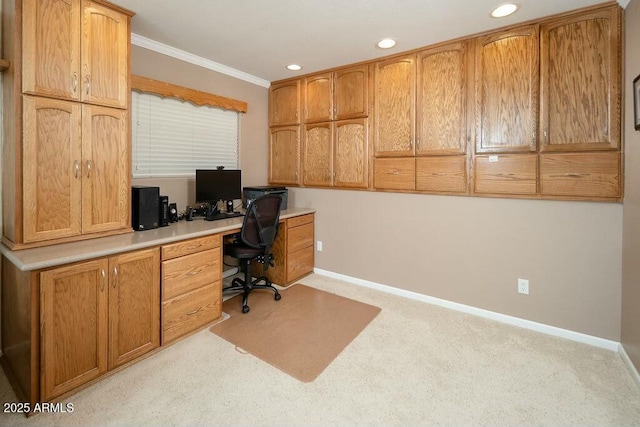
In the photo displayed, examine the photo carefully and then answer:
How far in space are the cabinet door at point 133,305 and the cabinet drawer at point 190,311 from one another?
7cm

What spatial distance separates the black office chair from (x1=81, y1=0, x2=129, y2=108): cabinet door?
1264 millimetres

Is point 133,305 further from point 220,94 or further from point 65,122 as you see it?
point 220,94

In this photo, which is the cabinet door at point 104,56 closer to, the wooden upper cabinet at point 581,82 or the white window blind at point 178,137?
the white window blind at point 178,137

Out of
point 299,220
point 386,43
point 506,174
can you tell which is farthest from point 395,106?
point 299,220

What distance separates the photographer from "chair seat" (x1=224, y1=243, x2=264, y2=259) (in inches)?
113

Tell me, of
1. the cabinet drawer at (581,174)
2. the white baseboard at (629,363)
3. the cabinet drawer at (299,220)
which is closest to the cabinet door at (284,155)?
the cabinet drawer at (299,220)

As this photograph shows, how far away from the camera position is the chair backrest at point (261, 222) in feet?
9.00

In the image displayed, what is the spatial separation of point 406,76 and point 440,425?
2.88m

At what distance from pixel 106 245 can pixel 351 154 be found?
247cm

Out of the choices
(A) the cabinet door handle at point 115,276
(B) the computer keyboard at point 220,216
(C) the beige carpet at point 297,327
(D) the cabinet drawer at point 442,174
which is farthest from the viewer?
(B) the computer keyboard at point 220,216

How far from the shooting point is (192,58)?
122 inches

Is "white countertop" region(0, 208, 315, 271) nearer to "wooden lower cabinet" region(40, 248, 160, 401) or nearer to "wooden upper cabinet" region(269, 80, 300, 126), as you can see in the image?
"wooden lower cabinet" region(40, 248, 160, 401)

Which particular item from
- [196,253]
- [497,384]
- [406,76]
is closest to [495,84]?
[406,76]

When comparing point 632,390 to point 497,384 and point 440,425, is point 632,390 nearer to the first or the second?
point 497,384
